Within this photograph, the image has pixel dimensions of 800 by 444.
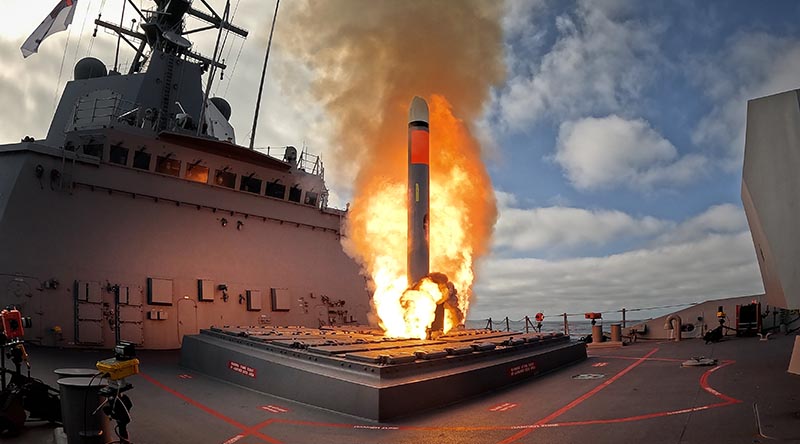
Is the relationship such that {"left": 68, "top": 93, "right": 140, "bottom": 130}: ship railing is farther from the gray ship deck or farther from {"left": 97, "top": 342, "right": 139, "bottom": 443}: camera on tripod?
{"left": 97, "top": 342, "right": 139, "bottom": 443}: camera on tripod

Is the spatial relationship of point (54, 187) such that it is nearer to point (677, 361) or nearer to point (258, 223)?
point (258, 223)

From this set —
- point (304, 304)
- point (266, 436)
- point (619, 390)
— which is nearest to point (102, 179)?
point (304, 304)

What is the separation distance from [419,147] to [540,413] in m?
8.37

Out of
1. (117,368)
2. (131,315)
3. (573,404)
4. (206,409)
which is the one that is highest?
(117,368)

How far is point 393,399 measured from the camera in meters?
8.80

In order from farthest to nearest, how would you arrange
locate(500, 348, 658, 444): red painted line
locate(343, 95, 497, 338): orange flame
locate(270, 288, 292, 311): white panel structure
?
locate(270, 288, 292, 311): white panel structure → locate(343, 95, 497, 338): orange flame → locate(500, 348, 658, 444): red painted line

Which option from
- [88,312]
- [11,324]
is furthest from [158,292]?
[11,324]

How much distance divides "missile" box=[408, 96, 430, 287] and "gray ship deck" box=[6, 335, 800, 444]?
4.15 metres

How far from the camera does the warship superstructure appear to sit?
15.4m

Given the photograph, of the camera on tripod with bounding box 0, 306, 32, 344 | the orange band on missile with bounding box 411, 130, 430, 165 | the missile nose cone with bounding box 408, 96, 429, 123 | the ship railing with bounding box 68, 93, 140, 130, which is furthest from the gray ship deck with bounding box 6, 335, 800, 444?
the ship railing with bounding box 68, 93, 140, 130

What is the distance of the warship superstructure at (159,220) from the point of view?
1541cm

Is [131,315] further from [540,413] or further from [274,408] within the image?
[540,413]

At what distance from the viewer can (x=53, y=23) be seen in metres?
17.9

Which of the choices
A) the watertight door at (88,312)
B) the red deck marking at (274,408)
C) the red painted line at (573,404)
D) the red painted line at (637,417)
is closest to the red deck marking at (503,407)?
the red painted line at (573,404)
